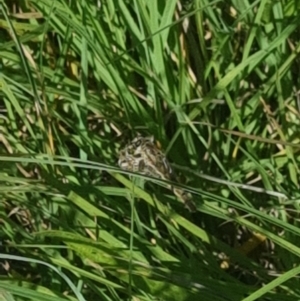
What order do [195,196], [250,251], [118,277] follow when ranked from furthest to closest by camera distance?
[250,251]
[195,196]
[118,277]

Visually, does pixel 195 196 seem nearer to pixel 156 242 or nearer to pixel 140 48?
pixel 156 242

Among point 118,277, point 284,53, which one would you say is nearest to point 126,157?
point 118,277

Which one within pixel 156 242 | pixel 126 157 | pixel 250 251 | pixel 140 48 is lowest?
pixel 250 251
